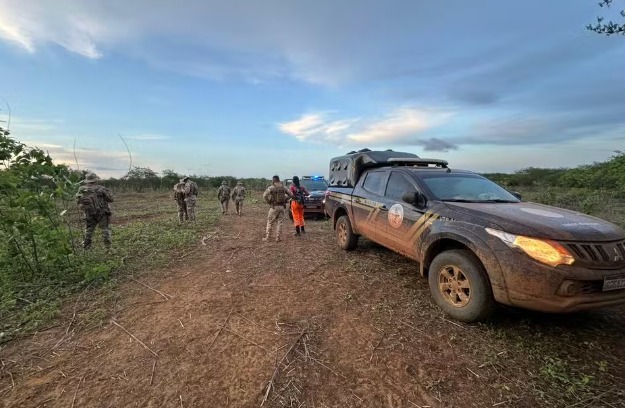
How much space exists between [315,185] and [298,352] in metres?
11.6

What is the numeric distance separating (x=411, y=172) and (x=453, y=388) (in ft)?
10.1

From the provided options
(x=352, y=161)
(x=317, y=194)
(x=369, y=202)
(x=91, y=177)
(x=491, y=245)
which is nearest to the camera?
(x=491, y=245)

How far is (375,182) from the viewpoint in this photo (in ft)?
19.7

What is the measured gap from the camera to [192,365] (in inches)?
120

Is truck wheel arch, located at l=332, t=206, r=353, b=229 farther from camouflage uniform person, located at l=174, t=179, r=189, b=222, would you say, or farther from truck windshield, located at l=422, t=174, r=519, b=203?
camouflage uniform person, located at l=174, t=179, r=189, b=222

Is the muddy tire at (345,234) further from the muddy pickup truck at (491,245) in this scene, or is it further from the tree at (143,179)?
the tree at (143,179)

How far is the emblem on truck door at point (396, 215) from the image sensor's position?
16.2 feet

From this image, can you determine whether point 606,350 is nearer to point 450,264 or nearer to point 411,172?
point 450,264

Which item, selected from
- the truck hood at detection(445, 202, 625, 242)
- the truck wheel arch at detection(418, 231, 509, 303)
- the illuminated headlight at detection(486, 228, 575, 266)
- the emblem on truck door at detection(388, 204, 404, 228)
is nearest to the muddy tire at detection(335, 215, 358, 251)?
the emblem on truck door at detection(388, 204, 404, 228)

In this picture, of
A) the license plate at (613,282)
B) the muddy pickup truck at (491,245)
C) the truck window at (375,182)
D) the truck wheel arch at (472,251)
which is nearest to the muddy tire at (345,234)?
the truck window at (375,182)

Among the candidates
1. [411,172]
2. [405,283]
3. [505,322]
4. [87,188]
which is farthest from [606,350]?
[87,188]

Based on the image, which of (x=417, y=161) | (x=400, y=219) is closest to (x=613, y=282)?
(x=400, y=219)

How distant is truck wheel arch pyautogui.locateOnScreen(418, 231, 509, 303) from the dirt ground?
0.50 meters

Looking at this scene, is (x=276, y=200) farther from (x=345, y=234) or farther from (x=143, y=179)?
(x=143, y=179)
